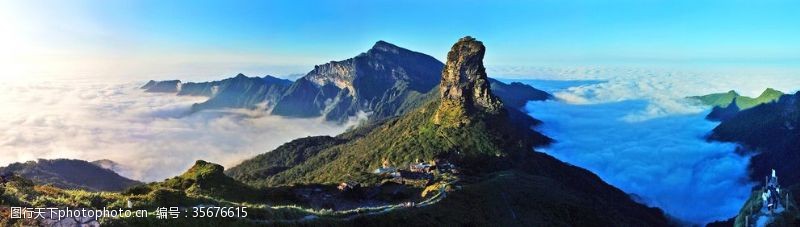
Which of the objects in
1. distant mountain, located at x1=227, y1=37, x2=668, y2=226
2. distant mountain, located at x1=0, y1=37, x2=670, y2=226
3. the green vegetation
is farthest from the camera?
the green vegetation

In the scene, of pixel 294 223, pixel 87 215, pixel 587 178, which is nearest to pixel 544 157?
pixel 587 178

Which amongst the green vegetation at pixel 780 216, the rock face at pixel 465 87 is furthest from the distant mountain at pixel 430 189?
the green vegetation at pixel 780 216

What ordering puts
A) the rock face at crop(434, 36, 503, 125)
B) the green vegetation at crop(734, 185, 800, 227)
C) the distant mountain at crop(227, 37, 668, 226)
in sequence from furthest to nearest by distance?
1. the rock face at crop(434, 36, 503, 125)
2. the green vegetation at crop(734, 185, 800, 227)
3. the distant mountain at crop(227, 37, 668, 226)

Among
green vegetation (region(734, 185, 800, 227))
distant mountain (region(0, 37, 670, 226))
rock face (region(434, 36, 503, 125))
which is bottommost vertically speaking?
green vegetation (region(734, 185, 800, 227))

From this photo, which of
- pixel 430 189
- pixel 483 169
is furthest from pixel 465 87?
pixel 430 189

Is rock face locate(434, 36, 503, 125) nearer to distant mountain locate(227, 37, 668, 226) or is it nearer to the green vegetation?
distant mountain locate(227, 37, 668, 226)

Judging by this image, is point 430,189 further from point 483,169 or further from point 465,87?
point 465,87

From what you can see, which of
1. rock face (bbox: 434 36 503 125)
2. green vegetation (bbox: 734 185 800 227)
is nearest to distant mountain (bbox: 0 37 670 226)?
rock face (bbox: 434 36 503 125)

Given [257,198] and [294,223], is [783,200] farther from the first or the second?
[294,223]
